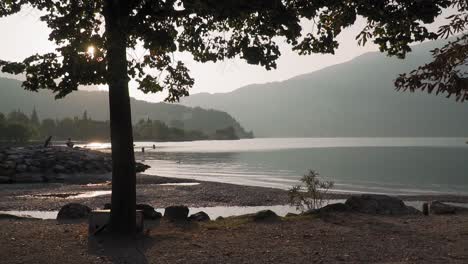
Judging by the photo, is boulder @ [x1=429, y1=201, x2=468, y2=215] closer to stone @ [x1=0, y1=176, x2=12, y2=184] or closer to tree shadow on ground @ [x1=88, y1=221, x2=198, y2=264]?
tree shadow on ground @ [x1=88, y1=221, x2=198, y2=264]

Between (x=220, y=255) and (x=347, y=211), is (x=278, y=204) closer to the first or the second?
(x=347, y=211)

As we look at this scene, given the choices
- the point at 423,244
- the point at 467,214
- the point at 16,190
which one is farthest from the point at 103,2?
the point at 16,190

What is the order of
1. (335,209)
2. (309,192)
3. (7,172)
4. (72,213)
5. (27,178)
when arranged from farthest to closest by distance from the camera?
(7,172), (27,178), (309,192), (72,213), (335,209)

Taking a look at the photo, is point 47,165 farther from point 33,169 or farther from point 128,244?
point 128,244

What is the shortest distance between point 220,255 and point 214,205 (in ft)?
59.0

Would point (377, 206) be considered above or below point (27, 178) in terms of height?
above

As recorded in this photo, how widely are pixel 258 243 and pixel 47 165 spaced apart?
144ft

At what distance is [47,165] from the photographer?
167ft

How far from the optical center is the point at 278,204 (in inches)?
A: 1207

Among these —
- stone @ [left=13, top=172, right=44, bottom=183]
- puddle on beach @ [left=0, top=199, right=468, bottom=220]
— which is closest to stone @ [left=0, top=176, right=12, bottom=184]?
stone @ [left=13, top=172, right=44, bottom=183]

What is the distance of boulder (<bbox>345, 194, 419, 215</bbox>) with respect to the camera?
63.0 feet

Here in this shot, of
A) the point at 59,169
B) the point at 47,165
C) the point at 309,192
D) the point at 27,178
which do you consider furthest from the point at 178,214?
the point at 47,165

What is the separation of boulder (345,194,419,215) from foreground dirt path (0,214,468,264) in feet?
6.98

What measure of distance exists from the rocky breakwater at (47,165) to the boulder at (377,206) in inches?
1401
